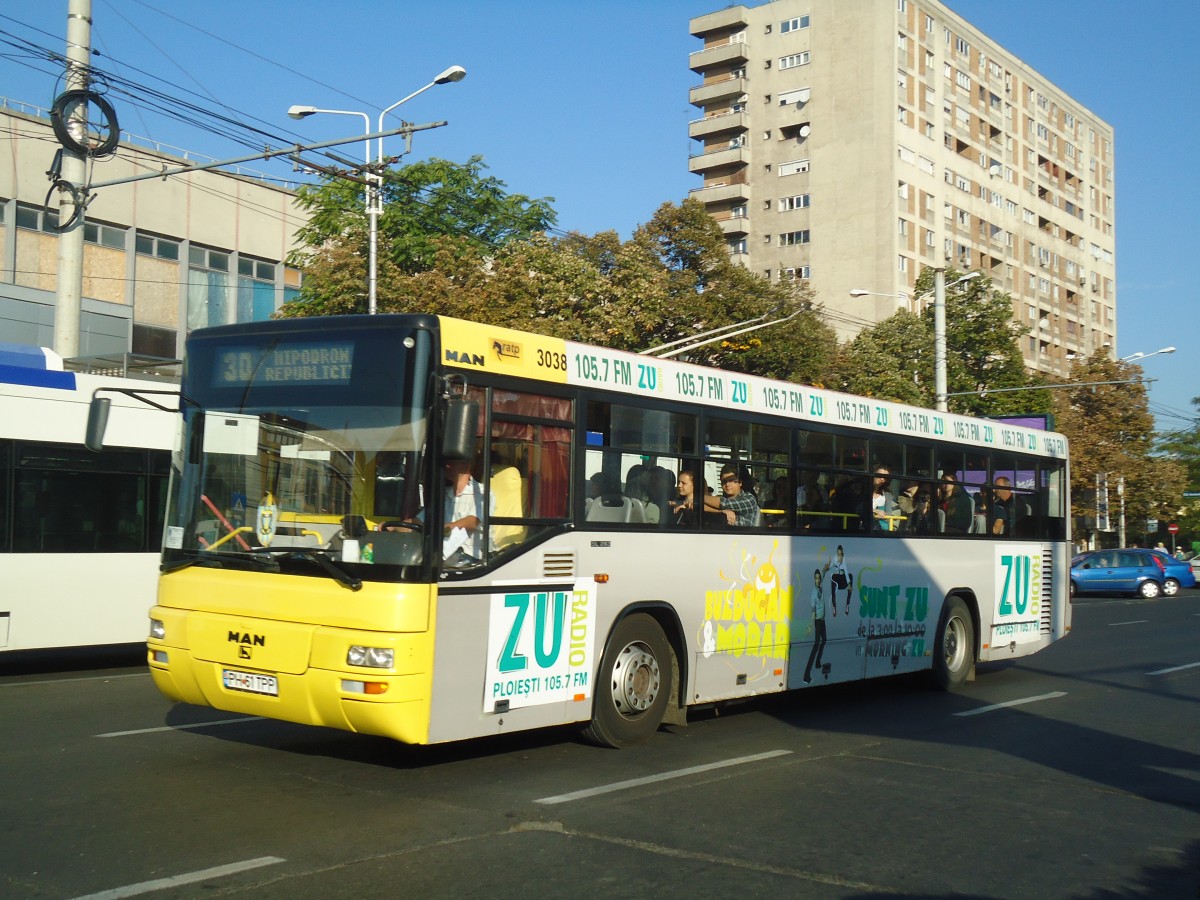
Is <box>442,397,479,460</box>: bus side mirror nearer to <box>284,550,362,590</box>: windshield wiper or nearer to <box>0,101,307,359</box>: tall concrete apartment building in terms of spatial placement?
<box>284,550,362,590</box>: windshield wiper

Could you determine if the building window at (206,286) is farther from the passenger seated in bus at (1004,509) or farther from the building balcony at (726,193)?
the building balcony at (726,193)

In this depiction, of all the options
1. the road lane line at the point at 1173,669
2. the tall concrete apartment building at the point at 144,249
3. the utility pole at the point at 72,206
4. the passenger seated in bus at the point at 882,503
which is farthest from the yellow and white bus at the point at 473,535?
the tall concrete apartment building at the point at 144,249

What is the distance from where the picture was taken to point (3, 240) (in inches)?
1421

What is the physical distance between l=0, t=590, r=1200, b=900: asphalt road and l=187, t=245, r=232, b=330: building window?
32.2 metres

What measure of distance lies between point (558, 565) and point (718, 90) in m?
80.2

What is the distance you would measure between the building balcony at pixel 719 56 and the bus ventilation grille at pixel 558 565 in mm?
79907

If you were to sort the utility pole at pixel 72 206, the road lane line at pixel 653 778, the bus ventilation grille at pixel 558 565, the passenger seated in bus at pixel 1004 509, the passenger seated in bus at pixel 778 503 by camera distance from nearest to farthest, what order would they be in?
the road lane line at pixel 653 778 → the bus ventilation grille at pixel 558 565 → the passenger seated in bus at pixel 778 503 → the passenger seated in bus at pixel 1004 509 → the utility pole at pixel 72 206

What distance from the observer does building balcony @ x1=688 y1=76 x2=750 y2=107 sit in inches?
3285

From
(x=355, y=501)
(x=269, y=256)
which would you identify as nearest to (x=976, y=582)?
(x=355, y=501)

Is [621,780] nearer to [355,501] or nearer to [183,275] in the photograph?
[355,501]

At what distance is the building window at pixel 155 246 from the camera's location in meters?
40.2

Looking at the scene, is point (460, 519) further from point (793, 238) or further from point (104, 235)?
point (793, 238)

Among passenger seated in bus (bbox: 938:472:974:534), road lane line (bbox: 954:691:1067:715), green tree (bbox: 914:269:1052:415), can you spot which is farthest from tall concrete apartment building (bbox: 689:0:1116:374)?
road lane line (bbox: 954:691:1067:715)

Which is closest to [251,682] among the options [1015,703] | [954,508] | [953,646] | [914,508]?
[914,508]
